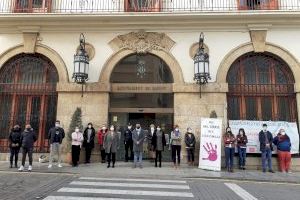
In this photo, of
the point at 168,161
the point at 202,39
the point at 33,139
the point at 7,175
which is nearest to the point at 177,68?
the point at 202,39

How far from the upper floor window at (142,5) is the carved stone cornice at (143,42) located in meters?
1.16

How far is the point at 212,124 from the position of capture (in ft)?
43.9

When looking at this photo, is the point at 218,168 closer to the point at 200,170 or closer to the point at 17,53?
the point at 200,170

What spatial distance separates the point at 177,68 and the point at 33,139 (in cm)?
669

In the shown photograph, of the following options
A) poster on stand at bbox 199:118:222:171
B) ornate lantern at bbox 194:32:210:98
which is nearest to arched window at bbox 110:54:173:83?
ornate lantern at bbox 194:32:210:98

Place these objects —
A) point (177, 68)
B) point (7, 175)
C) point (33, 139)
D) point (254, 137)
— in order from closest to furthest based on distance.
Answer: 1. point (7, 175)
2. point (33, 139)
3. point (254, 137)
4. point (177, 68)

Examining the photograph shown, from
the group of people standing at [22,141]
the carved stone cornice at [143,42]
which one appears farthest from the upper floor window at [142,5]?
the group of people standing at [22,141]

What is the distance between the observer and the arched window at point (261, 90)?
14.5 meters

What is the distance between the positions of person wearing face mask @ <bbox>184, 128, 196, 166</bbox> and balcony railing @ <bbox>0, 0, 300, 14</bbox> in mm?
5417

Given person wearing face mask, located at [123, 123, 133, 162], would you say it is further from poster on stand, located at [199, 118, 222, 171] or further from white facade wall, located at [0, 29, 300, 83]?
poster on stand, located at [199, 118, 222, 171]

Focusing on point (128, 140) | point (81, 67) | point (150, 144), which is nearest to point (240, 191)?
point (150, 144)

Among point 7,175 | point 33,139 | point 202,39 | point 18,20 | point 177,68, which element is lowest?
point 7,175

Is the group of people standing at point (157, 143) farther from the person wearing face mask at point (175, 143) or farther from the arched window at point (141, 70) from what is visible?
the arched window at point (141, 70)

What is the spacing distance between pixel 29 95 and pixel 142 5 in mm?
6708
